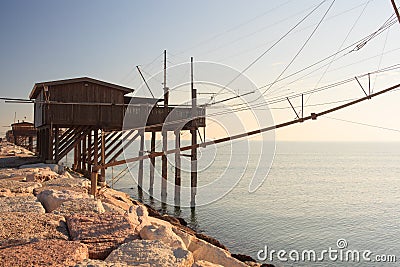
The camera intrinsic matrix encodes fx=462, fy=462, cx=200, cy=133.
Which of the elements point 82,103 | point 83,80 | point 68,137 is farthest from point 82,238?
point 68,137

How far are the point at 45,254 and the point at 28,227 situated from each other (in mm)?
1584

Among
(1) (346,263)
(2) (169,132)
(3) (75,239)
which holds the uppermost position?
(2) (169,132)

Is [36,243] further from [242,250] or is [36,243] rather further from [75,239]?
[242,250]

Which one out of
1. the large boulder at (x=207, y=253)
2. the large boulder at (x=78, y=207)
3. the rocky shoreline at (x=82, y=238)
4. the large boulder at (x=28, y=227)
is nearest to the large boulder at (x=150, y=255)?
the rocky shoreline at (x=82, y=238)

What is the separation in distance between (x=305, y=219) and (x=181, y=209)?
7772mm

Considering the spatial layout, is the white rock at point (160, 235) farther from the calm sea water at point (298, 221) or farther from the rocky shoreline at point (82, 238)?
the calm sea water at point (298, 221)

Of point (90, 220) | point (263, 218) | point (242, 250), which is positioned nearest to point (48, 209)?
point (90, 220)

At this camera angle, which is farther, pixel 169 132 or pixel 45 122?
pixel 169 132

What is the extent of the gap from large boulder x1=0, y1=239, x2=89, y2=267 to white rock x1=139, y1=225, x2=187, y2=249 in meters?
1.24

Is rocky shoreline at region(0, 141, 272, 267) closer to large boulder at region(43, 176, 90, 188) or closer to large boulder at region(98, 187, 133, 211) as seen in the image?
large boulder at region(98, 187, 133, 211)

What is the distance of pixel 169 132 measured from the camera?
3111cm

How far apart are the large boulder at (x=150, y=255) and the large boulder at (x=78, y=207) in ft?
7.52

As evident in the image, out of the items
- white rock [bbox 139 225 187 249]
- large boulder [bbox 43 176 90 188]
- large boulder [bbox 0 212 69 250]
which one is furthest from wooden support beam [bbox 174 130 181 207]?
white rock [bbox 139 225 187 249]

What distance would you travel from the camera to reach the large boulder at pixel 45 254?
18.9ft
